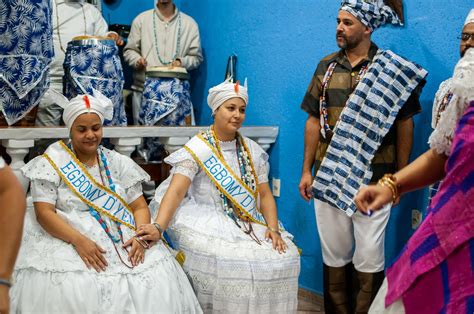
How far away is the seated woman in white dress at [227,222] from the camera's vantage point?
2824 millimetres

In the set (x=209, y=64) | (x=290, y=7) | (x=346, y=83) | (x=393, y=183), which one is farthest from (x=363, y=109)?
(x=209, y=64)

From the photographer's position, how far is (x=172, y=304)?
8.57ft

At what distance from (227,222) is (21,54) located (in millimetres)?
1275

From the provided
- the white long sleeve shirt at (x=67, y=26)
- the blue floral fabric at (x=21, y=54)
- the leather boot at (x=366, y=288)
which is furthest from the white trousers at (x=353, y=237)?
the white long sleeve shirt at (x=67, y=26)

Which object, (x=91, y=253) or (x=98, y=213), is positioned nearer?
(x=91, y=253)

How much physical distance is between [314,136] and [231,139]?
42 centimetres

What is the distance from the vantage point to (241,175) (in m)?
3.17

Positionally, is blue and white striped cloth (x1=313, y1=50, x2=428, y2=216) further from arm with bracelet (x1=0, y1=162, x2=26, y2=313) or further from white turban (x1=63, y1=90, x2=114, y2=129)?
arm with bracelet (x1=0, y1=162, x2=26, y2=313)

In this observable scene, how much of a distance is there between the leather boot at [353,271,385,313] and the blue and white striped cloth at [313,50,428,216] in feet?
1.02

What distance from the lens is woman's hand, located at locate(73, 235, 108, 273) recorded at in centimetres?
258

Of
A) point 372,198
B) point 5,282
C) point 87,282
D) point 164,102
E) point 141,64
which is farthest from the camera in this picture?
point 141,64

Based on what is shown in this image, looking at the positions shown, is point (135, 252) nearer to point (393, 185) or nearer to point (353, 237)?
point (353, 237)

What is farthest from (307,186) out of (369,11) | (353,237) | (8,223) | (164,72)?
(8,223)

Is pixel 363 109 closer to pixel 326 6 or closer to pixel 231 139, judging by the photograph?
pixel 231 139
